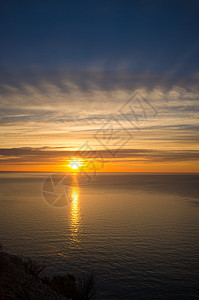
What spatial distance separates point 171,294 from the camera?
21.1 metres

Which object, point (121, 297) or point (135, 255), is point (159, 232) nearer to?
point (135, 255)

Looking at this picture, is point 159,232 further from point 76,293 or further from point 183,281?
point 76,293

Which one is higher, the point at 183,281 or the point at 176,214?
the point at 176,214

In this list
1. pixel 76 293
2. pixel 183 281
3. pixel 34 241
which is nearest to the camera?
pixel 76 293

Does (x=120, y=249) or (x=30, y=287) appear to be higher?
(x=30, y=287)

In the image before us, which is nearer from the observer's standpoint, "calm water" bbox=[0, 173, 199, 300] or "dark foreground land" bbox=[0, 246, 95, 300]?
"dark foreground land" bbox=[0, 246, 95, 300]

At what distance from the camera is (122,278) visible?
78.2ft

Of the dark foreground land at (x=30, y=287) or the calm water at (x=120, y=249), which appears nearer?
the dark foreground land at (x=30, y=287)

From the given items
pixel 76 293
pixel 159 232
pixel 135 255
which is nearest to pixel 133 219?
pixel 159 232

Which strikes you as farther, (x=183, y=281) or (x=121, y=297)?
(x=183, y=281)

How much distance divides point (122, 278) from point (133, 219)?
3129cm

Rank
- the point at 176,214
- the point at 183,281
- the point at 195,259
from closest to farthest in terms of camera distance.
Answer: the point at 183,281 < the point at 195,259 < the point at 176,214

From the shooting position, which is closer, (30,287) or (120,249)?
(30,287)

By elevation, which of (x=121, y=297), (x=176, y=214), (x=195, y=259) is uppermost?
(x=176, y=214)
